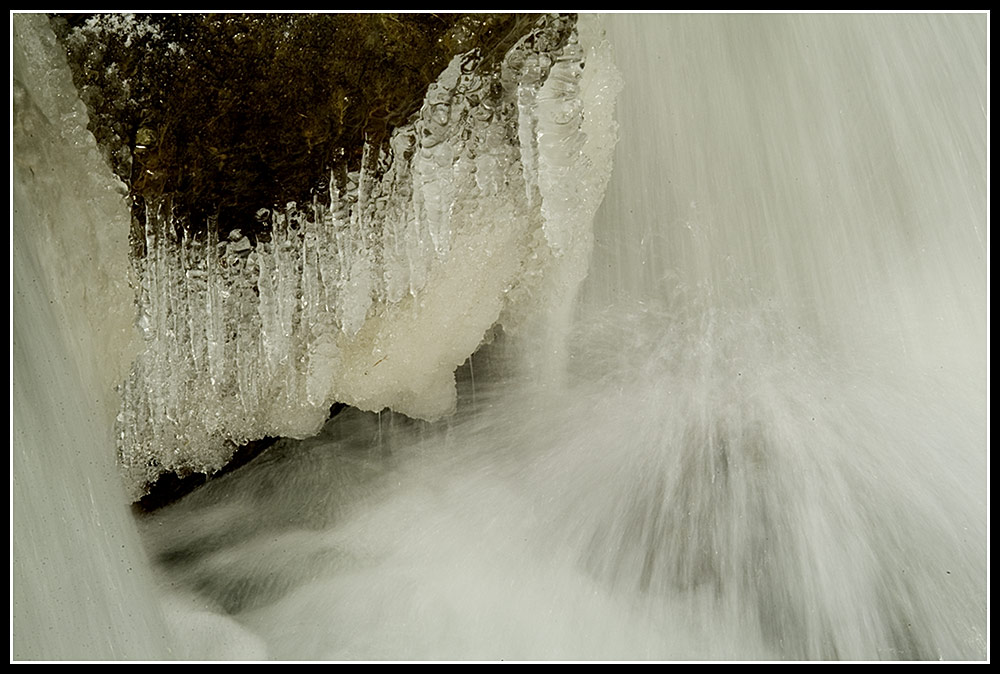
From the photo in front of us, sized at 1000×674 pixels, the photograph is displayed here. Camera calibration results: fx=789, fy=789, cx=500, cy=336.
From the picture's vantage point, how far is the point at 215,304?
84 cm

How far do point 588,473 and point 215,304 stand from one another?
453 millimetres

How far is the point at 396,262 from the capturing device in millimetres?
831

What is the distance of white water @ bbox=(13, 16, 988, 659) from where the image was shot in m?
0.81

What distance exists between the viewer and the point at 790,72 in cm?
82

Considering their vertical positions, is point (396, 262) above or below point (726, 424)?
above

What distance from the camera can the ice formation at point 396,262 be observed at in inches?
31.0

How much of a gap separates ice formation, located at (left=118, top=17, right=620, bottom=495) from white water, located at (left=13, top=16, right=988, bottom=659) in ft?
0.20

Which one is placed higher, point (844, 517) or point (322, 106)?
point (322, 106)

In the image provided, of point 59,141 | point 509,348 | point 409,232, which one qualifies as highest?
point 59,141

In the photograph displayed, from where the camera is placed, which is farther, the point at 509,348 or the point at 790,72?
the point at 509,348

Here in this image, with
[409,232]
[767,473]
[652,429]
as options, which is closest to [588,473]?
[652,429]

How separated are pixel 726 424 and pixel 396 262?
401 mm

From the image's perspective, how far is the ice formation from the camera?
789 millimetres

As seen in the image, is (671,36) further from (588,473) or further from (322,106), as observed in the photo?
(588,473)
